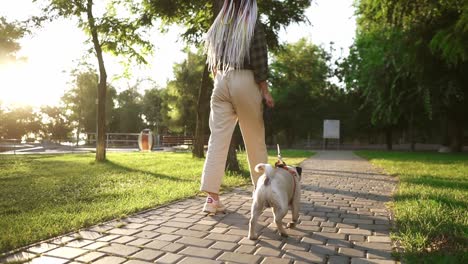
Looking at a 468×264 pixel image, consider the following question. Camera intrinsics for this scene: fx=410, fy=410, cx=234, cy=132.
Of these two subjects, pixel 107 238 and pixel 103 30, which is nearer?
pixel 107 238

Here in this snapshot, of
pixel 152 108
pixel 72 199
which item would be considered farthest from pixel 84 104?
pixel 72 199

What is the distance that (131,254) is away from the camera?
10.4ft

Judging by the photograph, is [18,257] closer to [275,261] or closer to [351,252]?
[275,261]

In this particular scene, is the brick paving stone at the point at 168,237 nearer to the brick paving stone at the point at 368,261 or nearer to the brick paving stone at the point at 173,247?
the brick paving stone at the point at 173,247

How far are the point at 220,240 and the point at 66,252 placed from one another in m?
1.26

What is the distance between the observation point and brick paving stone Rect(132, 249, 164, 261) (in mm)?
3087

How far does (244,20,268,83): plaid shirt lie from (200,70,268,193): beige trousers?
77mm

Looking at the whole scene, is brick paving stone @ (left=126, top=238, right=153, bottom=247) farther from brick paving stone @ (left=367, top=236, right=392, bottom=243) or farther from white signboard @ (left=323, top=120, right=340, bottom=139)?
white signboard @ (left=323, top=120, right=340, bottom=139)

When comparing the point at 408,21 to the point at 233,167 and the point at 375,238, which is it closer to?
the point at 233,167

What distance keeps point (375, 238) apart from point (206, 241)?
1557mm

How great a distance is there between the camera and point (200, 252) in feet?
10.7

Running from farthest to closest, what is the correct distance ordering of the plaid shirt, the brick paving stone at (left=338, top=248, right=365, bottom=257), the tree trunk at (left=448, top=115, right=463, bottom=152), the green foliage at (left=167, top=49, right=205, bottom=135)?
1. the green foliage at (left=167, top=49, right=205, bottom=135)
2. the tree trunk at (left=448, top=115, right=463, bottom=152)
3. the plaid shirt
4. the brick paving stone at (left=338, top=248, right=365, bottom=257)

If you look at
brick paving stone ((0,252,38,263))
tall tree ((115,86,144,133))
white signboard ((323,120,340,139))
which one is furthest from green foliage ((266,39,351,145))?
brick paving stone ((0,252,38,263))

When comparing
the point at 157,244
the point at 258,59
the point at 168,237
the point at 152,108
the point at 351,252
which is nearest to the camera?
the point at 351,252
